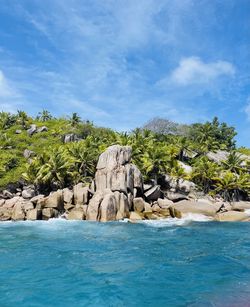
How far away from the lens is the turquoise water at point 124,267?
51.3 feet

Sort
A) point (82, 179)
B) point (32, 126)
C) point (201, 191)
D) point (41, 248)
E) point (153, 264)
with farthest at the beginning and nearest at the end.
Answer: point (32, 126), point (201, 191), point (82, 179), point (41, 248), point (153, 264)

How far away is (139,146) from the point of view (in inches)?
2630

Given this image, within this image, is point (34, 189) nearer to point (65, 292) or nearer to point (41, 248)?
point (41, 248)

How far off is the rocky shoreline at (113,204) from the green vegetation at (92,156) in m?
6.46

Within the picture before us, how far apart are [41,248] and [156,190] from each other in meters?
30.0

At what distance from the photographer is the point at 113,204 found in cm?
4434

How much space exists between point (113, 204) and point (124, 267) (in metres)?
23.7

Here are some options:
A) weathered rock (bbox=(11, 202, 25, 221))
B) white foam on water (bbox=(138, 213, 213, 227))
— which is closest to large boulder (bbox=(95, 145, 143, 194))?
white foam on water (bbox=(138, 213, 213, 227))

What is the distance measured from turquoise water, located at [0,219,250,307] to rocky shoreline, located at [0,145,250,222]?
30.2 ft

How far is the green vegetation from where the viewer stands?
58.0 m

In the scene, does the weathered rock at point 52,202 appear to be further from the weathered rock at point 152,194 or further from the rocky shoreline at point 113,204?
the weathered rock at point 152,194

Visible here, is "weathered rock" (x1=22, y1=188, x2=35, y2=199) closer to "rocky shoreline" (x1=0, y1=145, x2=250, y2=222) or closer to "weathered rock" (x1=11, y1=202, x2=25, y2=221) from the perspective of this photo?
"rocky shoreline" (x1=0, y1=145, x2=250, y2=222)

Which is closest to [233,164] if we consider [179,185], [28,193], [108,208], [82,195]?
[179,185]

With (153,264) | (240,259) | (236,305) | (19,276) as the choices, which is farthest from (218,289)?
(19,276)
